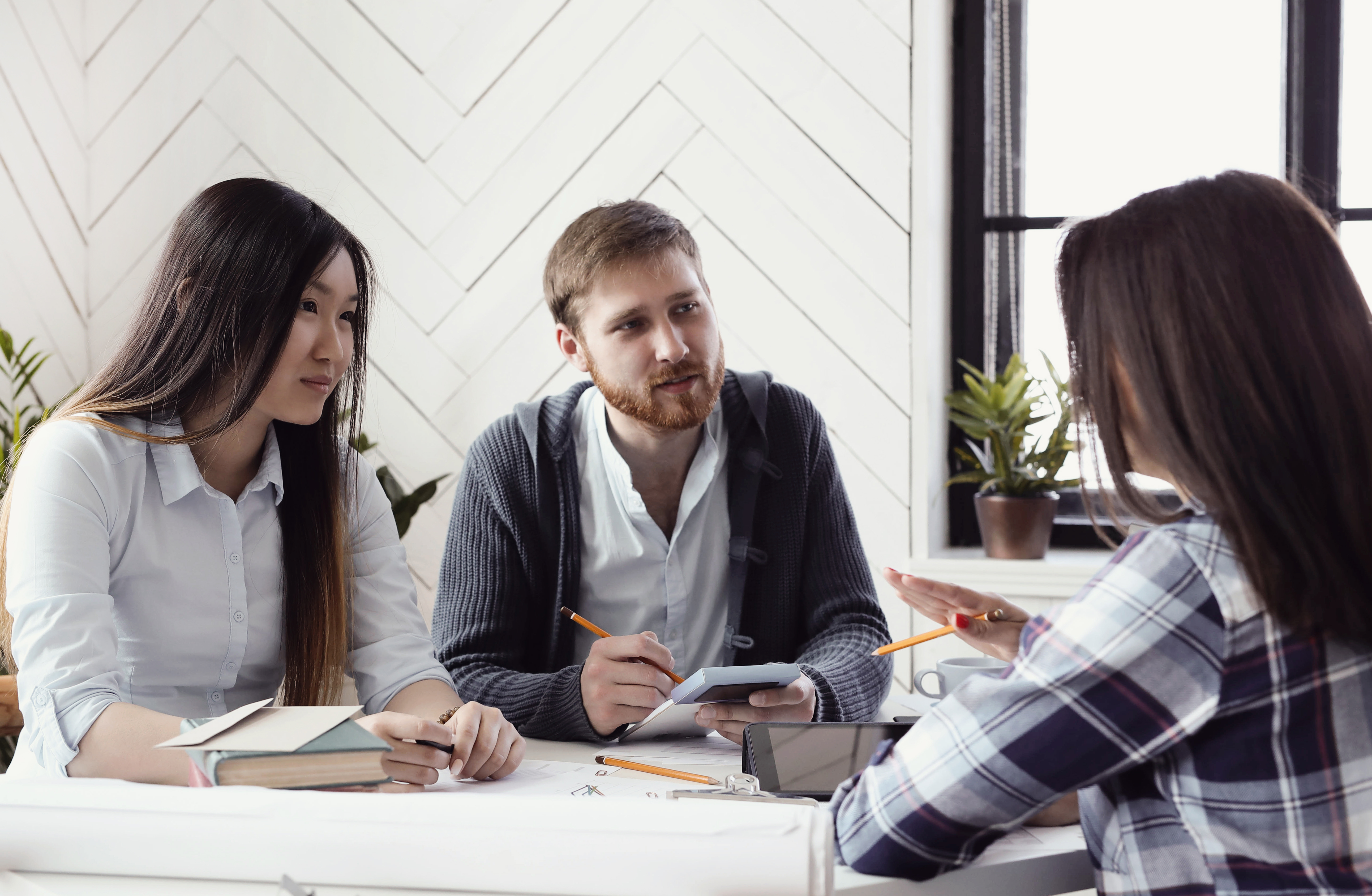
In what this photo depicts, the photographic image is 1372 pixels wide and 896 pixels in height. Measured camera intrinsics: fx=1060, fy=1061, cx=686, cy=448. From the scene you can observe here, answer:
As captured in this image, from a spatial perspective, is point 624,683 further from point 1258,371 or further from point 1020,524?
point 1020,524

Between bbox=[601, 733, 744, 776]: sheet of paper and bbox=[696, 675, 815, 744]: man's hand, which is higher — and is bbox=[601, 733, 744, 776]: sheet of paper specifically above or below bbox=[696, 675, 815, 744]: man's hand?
below

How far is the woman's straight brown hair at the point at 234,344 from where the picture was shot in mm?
1224

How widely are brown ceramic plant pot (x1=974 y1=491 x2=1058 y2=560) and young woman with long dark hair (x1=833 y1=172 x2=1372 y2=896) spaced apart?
55.1 inches

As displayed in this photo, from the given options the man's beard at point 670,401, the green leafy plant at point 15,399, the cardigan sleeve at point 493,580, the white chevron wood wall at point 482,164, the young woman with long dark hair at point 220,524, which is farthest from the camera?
the white chevron wood wall at point 482,164

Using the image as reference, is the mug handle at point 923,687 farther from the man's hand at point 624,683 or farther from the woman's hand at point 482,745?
the woman's hand at point 482,745

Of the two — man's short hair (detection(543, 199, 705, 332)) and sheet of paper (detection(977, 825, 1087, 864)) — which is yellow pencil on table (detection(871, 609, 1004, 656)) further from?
man's short hair (detection(543, 199, 705, 332))

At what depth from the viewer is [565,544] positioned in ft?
5.06

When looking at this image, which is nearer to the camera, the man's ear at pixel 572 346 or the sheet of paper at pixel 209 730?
the sheet of paper at pixel 209 730

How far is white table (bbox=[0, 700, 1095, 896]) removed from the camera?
0.73 meters

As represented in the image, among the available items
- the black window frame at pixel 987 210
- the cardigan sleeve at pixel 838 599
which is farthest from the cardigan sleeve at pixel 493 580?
the black window frame at pixel 987 210

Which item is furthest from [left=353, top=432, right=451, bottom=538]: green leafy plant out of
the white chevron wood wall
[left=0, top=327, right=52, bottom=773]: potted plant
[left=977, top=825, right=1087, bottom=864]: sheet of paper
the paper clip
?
[left=977, top=825, right=1087, bottom=864]: sheet of paper

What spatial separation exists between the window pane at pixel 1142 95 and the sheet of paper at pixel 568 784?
5.66ft

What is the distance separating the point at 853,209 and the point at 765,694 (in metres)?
1.30

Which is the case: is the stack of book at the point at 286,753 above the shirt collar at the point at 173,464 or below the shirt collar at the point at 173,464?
below
